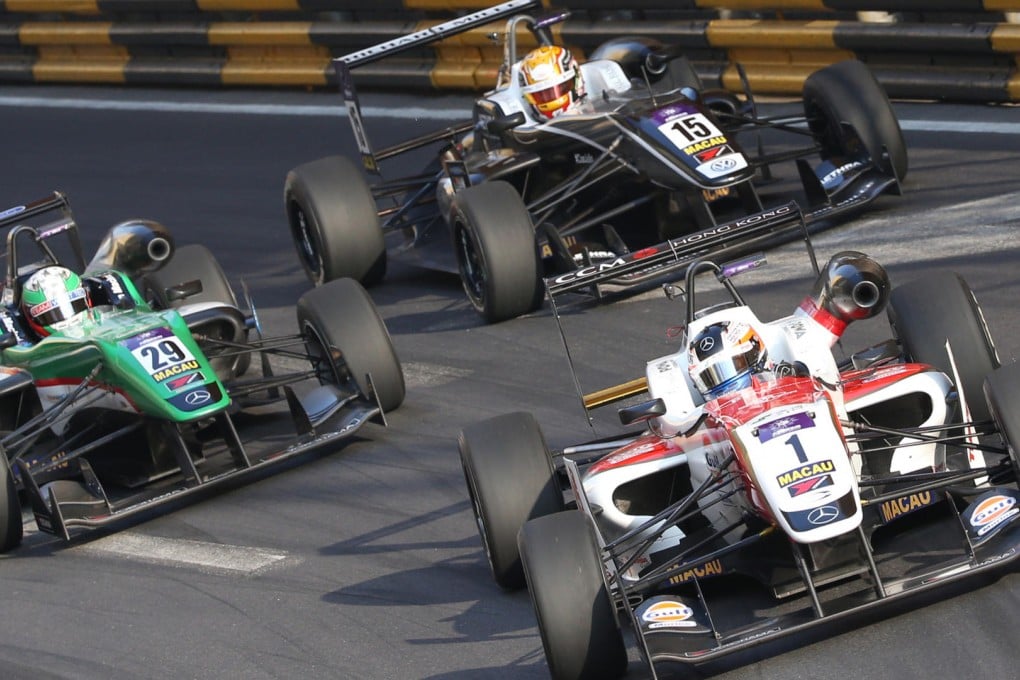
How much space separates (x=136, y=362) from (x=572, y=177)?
3957 mm

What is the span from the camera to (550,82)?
12.9 metres

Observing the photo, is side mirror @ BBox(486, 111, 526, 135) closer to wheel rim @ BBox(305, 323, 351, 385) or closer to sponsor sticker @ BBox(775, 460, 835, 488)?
wheel rim @ BBox(305, 323, 351, 385)

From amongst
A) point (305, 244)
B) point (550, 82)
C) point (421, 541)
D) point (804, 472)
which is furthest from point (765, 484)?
point (305, 244)

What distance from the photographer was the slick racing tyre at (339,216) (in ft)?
42.4

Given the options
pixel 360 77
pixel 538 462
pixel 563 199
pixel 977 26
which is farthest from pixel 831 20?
pixel 538 462

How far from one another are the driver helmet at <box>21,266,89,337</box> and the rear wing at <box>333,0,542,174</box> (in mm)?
2702

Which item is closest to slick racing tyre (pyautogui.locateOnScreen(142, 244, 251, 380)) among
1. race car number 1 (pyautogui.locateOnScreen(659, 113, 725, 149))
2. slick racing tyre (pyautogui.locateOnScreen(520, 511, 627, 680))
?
race car number 1 (pyautogui.locateOnScreen(659, 113, 725, 149))

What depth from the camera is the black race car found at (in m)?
11.7

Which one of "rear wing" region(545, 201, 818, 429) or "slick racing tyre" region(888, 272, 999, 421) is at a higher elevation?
"rear wing" region(545, 201, 818, 429)

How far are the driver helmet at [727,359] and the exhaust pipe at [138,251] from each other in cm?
465

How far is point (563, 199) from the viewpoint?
12.2 metres

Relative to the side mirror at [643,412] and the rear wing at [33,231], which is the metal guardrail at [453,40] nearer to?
the rear wing at [33,231]

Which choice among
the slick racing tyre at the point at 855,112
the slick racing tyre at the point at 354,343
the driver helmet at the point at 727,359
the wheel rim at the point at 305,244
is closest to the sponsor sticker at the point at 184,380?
the slick racing tyre at the point at 354,343

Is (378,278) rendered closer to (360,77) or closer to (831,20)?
(831,20)
